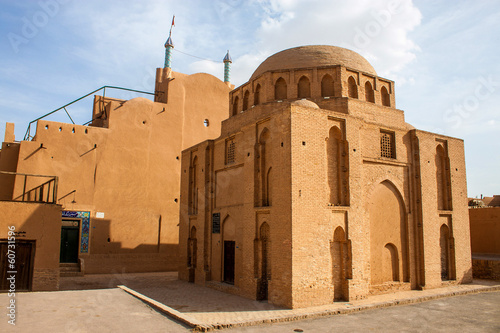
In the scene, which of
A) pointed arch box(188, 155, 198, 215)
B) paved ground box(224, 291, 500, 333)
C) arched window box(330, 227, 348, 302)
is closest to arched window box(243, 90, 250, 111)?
pointed arch box(188, 155, 198, 215)

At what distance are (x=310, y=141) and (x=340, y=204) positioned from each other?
233 centimetres

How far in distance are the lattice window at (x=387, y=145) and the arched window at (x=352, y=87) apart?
206 centimetres

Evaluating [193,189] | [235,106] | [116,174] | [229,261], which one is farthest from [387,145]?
[116,174]

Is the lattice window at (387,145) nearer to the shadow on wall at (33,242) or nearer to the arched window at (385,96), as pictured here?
the arched window at (385,96)

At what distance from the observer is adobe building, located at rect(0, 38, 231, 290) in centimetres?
1828

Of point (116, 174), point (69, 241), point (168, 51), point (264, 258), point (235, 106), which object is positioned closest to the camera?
point (264, 258)

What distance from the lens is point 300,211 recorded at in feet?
36.8

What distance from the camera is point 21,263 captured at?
40.5 ft

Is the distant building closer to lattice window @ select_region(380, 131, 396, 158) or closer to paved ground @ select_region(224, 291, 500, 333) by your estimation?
lattice window @ select_region(380, 131, 396, 158)

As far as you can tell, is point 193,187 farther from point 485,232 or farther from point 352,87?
point 485,232

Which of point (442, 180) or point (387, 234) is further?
point (442, 180)

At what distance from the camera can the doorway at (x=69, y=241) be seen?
18.2 metres

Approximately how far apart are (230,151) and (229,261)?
14.1 feet

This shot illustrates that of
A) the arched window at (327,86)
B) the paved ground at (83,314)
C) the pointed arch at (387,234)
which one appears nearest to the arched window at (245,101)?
the arched window at (327,86)
